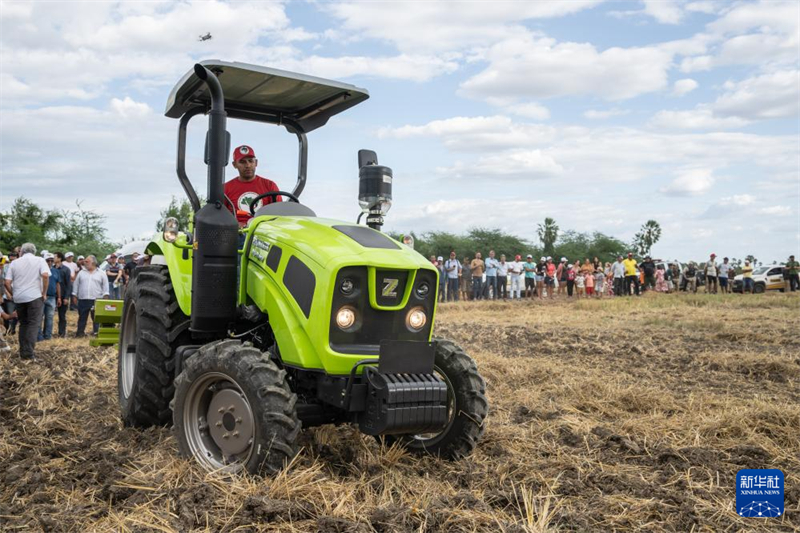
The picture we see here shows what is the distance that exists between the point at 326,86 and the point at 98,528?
11.8 feet

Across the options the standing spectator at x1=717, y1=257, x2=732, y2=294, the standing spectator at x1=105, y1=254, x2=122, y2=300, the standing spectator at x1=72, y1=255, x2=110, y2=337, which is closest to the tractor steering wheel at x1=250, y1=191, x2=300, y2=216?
the standing spectator at x1=72, y1=255, x2=110, y2=337

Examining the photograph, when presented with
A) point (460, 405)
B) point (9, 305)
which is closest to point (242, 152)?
point (460, 405)

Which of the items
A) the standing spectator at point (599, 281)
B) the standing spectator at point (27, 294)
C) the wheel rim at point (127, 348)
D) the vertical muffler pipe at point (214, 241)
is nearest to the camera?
the vertical muffler pipe at point (214, 241)

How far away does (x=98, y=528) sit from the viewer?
Answer: 3861mm

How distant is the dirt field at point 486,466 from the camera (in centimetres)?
398

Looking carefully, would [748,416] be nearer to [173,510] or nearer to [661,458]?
[661,458]

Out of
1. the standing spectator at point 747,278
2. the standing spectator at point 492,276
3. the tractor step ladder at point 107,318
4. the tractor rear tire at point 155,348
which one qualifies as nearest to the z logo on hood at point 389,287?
the tractor rear tire at point 155,348

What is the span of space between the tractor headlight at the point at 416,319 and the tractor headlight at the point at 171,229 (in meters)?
1.72

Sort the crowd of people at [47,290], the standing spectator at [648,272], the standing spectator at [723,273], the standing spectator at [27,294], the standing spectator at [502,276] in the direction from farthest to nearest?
the standing spectator at [723,273] → the standing spectator at [648,272] → the standing spectator at [502,276] → the crowd of people at [47,290] → the standing spectator at [27,294]

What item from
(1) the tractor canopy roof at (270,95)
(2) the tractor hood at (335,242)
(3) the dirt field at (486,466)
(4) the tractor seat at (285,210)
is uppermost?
(1) the tractor canopy roof at (270,95)

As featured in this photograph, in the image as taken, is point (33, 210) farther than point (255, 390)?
Yes

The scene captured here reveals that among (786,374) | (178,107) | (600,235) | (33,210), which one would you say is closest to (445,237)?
(600,235)

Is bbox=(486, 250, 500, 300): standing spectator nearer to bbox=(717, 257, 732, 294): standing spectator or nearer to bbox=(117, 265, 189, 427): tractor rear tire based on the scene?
bbox=(717, 257, 732, 294): standing spectator

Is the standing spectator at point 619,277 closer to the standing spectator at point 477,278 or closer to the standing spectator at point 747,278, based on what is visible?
the standing spectator at point 477,278
